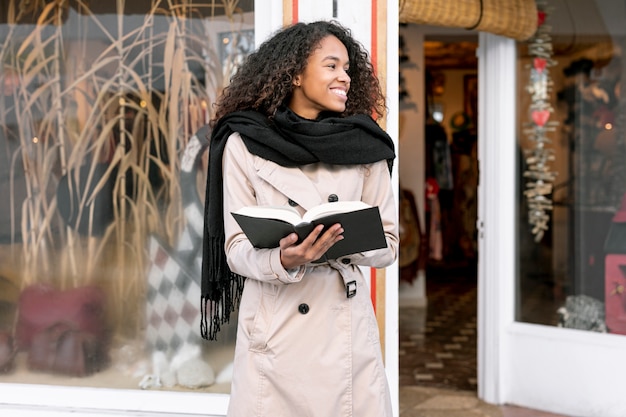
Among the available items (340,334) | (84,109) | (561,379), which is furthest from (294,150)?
(561,379)

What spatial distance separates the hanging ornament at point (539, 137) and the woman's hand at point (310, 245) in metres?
2.64

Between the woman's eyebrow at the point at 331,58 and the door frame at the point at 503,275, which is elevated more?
the woman's eyebrow at the point at 331,58

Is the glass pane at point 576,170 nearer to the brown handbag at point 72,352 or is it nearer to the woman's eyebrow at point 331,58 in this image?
the brown handbag at point 72,352

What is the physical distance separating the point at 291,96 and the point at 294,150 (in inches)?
9.3

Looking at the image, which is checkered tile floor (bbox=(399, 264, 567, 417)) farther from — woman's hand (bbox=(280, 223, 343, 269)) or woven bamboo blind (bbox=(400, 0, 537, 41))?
woman's hand (bbox=(280, 223, 343, 269))

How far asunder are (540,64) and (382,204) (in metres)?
2.39

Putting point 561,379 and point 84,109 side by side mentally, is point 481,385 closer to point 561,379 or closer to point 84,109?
point 561,379

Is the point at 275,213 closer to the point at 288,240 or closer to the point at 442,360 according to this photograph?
the point at 288,240

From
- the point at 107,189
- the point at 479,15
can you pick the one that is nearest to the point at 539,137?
the point at 479,15

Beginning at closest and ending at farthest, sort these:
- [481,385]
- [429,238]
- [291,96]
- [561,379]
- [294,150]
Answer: [294,150] < [291,96] < [561,379] < [481,385] < [429,238]

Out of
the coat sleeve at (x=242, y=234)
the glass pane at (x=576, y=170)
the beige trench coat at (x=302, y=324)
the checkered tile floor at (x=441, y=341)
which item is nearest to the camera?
the coat sleeve at (x=242, y=234)

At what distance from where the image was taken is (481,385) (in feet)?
14.1

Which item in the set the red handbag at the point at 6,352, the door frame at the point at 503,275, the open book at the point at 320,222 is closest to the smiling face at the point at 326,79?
the open book at the point at 320,222

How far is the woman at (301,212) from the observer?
2041 mm
